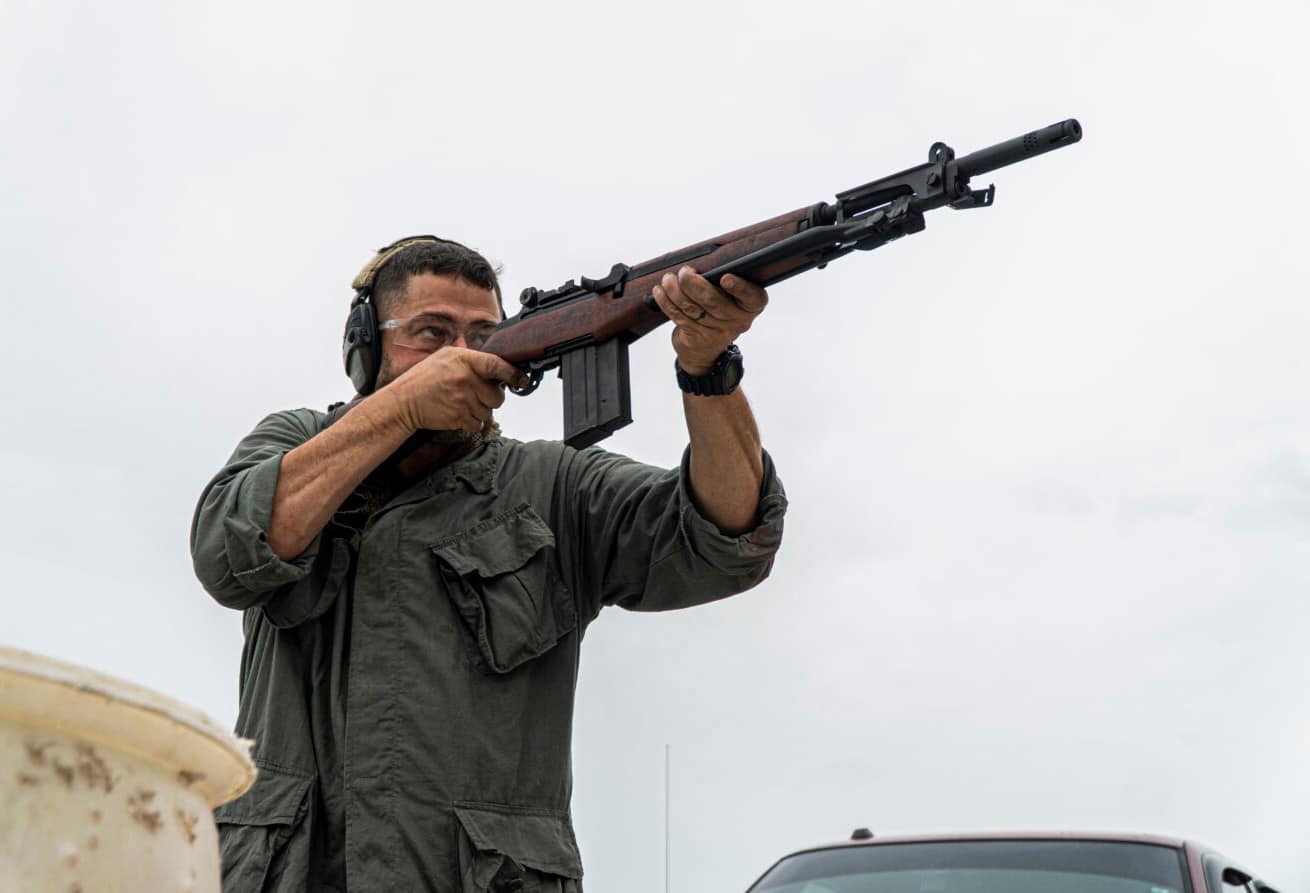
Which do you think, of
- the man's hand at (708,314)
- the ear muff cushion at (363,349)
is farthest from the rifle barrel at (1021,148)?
the ear muff cushion at (363,349)

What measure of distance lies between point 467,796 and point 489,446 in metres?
0.83

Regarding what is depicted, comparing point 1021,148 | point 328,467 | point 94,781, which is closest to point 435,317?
point 328,467

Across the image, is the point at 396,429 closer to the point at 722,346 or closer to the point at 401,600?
the point at 401,600

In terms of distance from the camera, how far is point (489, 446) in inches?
120

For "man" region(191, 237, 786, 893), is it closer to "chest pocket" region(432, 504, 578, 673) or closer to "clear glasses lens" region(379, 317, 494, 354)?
"chest pocket" region(432, 504, 578, 673)

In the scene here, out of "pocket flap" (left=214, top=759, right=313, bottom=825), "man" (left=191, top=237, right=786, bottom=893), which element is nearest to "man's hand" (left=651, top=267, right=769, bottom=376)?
"man" (left=191, top=237, right=786, bottom=893)

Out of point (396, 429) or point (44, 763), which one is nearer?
point (44, 763)

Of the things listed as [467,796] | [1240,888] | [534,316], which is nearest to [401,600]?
[467,796]

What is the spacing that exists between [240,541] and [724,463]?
0.94 metres

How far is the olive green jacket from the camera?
8.13 feet

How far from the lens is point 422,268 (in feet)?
10.4

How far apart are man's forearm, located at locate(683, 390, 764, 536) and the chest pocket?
1.18 feet

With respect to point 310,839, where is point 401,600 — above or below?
above

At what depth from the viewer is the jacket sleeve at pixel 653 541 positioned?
2.73 metres
